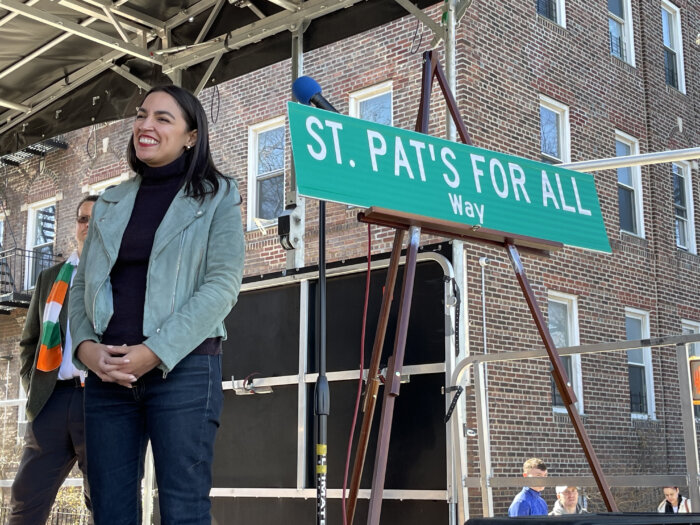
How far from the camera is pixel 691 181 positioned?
14.9 m

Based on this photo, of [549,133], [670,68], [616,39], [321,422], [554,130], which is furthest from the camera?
[670,68]

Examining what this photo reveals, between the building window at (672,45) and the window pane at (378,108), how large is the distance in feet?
19.7

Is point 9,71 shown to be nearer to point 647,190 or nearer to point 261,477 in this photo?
point 261,477

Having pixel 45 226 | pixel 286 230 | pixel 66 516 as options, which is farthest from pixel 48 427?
pixel 45 226

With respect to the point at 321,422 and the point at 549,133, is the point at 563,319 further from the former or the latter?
the point at 321,422

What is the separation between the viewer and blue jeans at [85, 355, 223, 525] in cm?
200

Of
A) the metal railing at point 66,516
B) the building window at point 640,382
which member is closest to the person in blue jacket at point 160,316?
the building window at point 640,382

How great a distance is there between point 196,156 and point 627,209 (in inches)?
485

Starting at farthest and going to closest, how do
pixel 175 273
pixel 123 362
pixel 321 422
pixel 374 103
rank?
pixel 374 103, pixel 321 422, pixel 175 273, pixel 123 362

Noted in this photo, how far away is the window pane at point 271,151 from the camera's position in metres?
13.1

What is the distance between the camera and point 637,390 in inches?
490

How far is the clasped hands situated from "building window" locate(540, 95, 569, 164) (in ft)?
36.2

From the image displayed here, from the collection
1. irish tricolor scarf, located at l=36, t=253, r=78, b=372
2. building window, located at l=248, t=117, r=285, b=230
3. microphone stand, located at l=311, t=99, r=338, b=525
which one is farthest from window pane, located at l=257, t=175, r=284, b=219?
microphone stand, located at l=311, t=99, r=338, b=525

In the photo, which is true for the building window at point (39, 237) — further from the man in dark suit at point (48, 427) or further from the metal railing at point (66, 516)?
the man in dark suit at point (48, 427)
